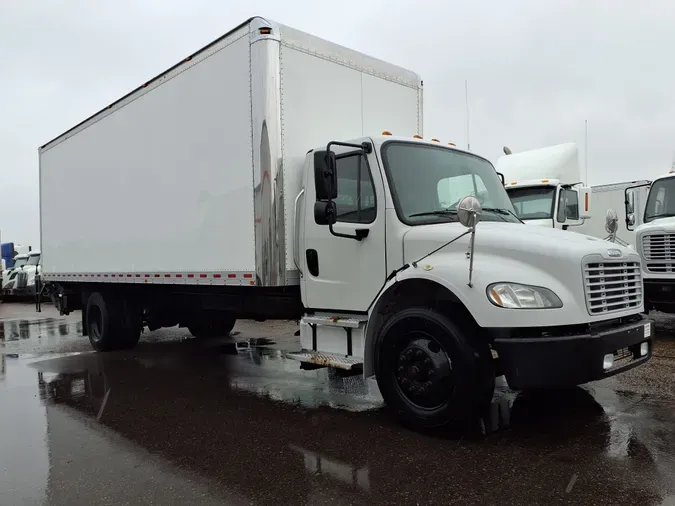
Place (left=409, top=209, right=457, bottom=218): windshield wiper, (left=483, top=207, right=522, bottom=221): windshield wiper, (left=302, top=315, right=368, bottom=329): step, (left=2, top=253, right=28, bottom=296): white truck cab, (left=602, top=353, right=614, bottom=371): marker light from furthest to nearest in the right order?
(left=2, top=253, right=28, bottom=296): white truck cab, (left=483, top=207, right=522, bottom=221): windshield wiper, (left=302, top=315, right=368, bottom=329): step, (left=409, top=209, right=457, bottom=218): windshield wiper, (left=602, top=353, right=614, bottom=371): marker light

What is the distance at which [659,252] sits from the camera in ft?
29.5

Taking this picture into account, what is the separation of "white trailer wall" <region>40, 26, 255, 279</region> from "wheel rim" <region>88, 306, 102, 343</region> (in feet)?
2.44

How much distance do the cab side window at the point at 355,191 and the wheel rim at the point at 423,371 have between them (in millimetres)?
1216

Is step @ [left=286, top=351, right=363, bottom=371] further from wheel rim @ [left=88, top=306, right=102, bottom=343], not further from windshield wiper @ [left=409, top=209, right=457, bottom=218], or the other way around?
wheel rim @ [left=88, top=306, right=102, bottom=343]

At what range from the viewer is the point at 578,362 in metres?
3.94

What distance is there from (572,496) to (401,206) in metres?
2.60

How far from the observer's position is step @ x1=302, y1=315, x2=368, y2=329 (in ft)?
17.0

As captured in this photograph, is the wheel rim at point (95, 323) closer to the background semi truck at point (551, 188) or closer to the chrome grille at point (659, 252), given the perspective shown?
the background semi truck at point (551, 188)

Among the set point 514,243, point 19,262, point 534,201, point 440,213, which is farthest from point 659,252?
point 19,262

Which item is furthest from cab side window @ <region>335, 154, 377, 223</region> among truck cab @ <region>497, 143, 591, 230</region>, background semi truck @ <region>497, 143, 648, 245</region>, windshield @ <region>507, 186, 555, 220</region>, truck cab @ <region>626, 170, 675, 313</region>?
truck cab @ <region>626, 170, 675, 313</region>

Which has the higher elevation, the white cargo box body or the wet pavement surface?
the white cargo box body

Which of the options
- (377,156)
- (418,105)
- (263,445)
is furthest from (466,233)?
(418,105)

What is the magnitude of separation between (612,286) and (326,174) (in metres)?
2.47

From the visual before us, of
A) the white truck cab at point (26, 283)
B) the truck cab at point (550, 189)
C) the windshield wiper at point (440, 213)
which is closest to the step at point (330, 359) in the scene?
the windshield wiper at point (440, 213)
